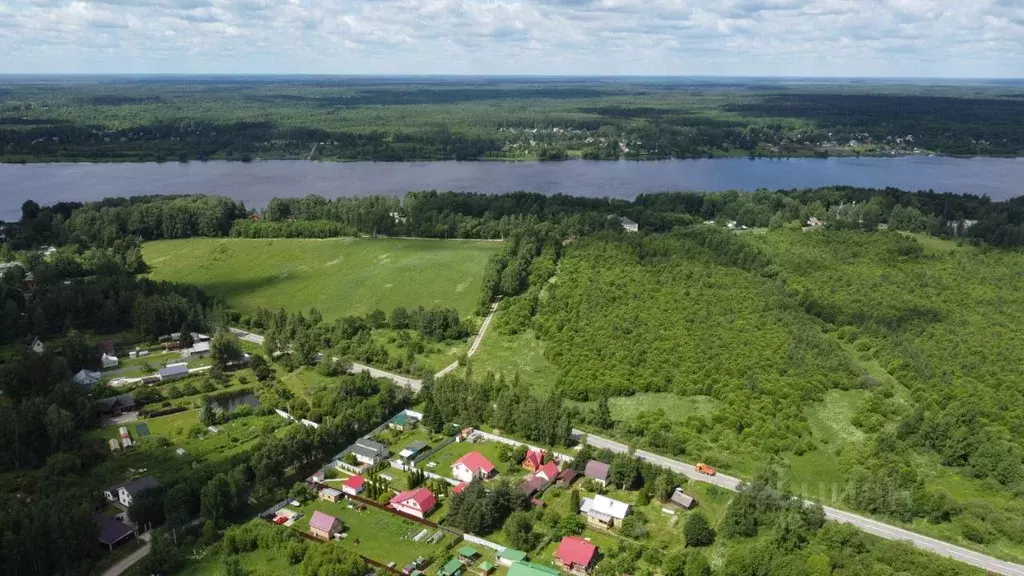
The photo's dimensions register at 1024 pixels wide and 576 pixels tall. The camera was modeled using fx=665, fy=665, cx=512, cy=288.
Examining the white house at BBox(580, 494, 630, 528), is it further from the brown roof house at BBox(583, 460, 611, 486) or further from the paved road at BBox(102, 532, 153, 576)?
the paved road at BBox(102, 532, 153, 576)

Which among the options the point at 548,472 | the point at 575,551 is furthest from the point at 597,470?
the point at 575,551

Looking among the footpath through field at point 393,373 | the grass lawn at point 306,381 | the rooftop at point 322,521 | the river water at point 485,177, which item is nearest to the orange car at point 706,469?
the footpath through field at point 393,373

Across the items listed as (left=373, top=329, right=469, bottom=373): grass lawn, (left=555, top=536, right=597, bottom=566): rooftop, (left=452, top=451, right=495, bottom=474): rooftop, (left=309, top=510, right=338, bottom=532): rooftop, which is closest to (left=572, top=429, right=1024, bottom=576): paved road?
(left=452, top=451, right=495, bottom=474): rooftop

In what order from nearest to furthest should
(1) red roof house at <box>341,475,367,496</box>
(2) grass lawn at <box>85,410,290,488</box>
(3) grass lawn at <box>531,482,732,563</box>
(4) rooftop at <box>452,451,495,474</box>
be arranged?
(3) grass lawn at <box>531,482,732,563</box> < (1) red roof house at <box>341,475,367,496</box> < (4) rooftop at <box>452,451,495,474</box> < (2) grass lawn at <box>85,410,290,488</box>

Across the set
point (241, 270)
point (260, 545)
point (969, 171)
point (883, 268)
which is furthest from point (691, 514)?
point (969, 171)

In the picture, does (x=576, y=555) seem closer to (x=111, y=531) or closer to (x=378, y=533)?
(x=378, y=533)

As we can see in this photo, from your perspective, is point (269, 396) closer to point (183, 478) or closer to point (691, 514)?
point (183, 478)
